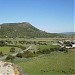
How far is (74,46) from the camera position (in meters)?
98.2

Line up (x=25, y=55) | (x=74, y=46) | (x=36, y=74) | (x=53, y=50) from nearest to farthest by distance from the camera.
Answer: (x=36, y=74)
(x=25, y=55)
(x=53, y=50)
(x=74, y=46)

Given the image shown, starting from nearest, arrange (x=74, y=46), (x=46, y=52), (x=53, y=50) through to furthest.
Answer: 1. (x=46, y=52)
2. (x=53, y=50)
3. (x=74, y=46)

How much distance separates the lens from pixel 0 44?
10631cm

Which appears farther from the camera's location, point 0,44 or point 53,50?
point 0,44

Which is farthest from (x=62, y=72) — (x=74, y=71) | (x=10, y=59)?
(x=10, y=59)

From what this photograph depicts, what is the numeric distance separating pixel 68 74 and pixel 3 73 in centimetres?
1082

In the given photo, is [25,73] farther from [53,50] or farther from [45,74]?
[53,50]

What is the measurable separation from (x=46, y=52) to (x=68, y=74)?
1755 inches

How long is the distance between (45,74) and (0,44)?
72.2 metres

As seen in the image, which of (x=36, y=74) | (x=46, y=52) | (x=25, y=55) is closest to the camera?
(x=36, y=74)

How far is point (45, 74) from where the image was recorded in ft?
120

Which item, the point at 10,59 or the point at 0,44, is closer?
the point at 10,59

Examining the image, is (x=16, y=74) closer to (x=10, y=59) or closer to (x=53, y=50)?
(x=10, y=59)

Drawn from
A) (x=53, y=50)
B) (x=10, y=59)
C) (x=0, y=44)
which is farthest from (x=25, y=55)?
(x=0, y=44)
